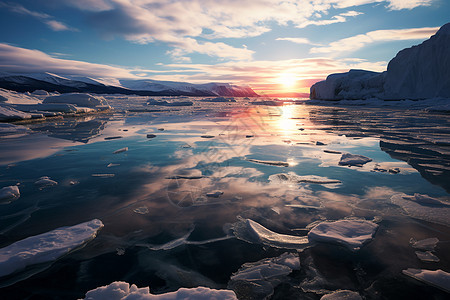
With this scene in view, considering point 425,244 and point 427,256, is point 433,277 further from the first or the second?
point 425,244

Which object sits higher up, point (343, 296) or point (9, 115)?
point (9, 115)

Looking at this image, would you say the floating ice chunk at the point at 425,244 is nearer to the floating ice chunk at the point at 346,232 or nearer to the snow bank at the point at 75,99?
the floating ice chunk at the point at 346,232

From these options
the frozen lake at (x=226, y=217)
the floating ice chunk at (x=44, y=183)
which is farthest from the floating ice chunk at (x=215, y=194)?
the floating ice chunk at (x=44, y=183)

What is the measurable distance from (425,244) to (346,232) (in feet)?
1.75

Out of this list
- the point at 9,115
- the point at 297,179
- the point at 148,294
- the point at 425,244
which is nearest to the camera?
the point at 148,294

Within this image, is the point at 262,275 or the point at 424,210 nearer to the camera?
the point at 262,275

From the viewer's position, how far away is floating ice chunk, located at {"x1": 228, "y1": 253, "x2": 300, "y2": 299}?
1.39 m

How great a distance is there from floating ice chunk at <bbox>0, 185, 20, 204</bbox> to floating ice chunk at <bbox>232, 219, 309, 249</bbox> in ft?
7.90

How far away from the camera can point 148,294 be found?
1.28 metres

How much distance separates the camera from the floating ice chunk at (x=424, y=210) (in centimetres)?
215

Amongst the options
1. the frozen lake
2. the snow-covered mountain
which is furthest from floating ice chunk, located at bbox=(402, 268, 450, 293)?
the snow-covered mountain

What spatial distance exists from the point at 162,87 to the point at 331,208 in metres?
133

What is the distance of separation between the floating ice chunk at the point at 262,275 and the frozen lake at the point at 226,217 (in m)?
0.01

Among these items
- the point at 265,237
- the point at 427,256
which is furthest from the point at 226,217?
the point at 427,256
